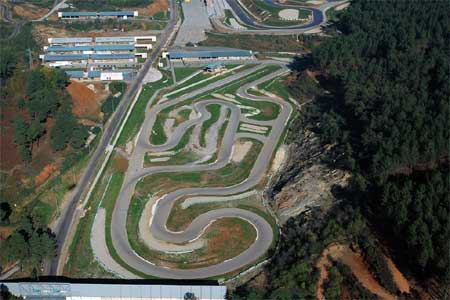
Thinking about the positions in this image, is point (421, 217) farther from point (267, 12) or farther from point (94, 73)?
point (267, 12)

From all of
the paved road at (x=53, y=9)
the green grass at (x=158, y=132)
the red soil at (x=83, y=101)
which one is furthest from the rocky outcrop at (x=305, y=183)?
the paved road at (x=53, y=9)

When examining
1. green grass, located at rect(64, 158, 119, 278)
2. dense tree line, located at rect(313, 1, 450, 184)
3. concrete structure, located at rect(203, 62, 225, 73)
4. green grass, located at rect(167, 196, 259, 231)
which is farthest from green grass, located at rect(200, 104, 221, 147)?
green grass, located at rect(64, 158, 119, 278)

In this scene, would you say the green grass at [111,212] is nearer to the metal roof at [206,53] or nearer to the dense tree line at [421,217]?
the dense tree line at [421,217]

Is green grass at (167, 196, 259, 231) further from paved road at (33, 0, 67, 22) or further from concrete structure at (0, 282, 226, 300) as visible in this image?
paved road at (33, 0, 67, 22)

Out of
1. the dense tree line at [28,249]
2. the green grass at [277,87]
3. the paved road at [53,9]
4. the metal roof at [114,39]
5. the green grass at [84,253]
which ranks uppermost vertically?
the paved road at [53,9]

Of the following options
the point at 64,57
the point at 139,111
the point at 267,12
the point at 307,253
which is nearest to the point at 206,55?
the point at 139,111

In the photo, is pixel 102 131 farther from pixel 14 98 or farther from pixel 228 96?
pixel 228 96
